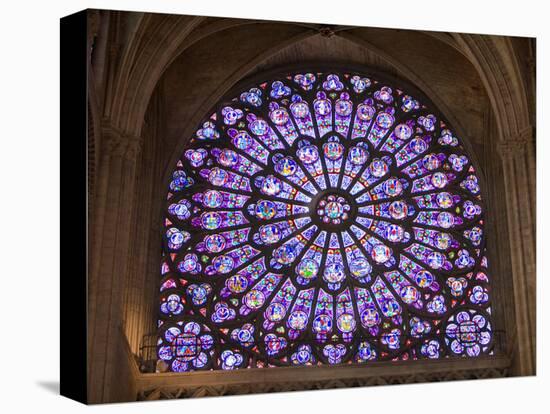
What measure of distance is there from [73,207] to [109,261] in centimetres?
147

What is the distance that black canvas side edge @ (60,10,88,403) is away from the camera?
31.6 ft

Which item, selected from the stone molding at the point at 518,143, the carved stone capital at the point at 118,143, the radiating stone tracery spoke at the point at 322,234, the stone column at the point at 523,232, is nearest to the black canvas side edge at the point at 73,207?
the carved stone capital at the point at 118,143

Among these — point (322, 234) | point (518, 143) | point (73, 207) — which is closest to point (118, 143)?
point (73, 207)

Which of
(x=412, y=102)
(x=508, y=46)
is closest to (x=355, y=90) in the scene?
(x=412, y=102)

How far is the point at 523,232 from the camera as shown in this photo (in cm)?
1272

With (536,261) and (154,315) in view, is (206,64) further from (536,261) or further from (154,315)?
(536,261)

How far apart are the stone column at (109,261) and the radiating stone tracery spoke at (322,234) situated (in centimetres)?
233

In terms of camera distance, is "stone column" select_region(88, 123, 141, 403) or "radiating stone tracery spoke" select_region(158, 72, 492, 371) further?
"radiating stone tracery spoke" select_region(158, 72, 492, 371)

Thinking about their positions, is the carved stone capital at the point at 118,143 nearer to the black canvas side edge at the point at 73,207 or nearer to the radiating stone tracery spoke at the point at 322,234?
the black canvas side edge at the point at 73,207

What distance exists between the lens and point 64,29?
32.1 ft

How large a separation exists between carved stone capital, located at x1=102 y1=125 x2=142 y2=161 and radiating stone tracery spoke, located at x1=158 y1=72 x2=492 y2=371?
2726 millimetres

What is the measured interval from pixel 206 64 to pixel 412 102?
3333 mm

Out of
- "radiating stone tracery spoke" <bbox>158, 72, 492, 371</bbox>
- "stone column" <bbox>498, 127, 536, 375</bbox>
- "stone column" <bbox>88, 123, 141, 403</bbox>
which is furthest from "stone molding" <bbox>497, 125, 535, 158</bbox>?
"stone column" <bbox>88, 123, 141, 403</bbox>

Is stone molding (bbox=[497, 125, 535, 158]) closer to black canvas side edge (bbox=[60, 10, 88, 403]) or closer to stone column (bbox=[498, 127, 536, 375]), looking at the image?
stone column (bbox=[498, 127, 536, 375])
